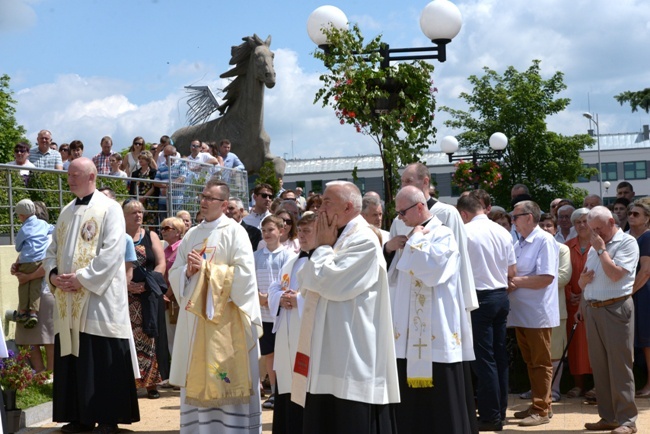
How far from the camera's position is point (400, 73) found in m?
12.4

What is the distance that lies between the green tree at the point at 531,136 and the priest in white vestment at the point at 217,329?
38.6m

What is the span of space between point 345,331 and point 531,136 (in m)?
42.3

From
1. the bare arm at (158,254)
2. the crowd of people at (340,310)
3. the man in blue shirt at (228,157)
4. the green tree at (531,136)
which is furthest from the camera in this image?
the green tree at (531,136)

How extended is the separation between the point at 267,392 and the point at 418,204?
15.4 ft

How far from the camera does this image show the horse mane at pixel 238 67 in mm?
17391

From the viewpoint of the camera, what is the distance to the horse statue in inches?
691

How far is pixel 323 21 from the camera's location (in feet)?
40.5

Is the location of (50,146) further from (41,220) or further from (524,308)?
(524,308)

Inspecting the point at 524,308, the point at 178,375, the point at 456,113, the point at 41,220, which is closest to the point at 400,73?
the point at 524,308

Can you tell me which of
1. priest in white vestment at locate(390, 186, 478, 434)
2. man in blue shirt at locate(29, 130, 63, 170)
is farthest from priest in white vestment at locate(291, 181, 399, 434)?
man in blue shirt at locate(29, 130, 63, 170)

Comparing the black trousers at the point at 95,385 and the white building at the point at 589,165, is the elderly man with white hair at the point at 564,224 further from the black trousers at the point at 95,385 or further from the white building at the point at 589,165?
the white building at the point at 589,165

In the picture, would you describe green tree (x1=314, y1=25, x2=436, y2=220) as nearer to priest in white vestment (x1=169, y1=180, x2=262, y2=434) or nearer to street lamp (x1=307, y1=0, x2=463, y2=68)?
street lamp (x1=307, y1=0, x2=463, y2=68)

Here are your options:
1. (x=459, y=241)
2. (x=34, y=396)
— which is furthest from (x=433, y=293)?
(x=34, y=396)

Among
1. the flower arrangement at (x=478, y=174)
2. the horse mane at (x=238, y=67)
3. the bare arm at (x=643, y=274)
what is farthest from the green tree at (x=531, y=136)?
the bare arm at (x=643, y=274)
